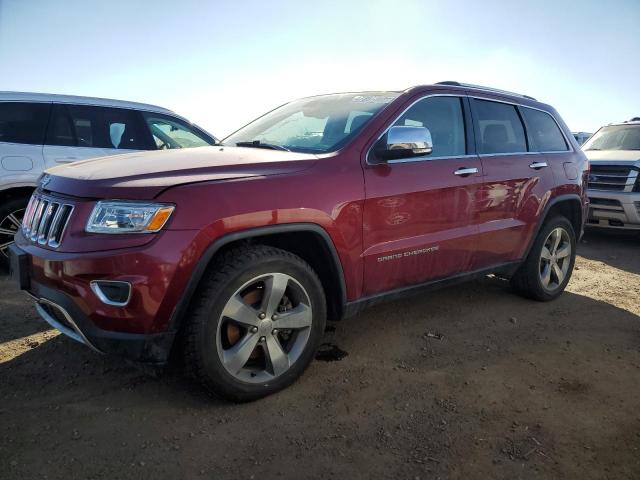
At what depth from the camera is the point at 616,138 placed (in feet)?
29.0

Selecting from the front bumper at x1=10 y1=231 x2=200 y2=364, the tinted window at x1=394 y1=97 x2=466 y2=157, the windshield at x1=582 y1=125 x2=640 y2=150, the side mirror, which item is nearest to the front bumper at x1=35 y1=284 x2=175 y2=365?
the front bumper at x1=10 y1=231 x2=200 y2=364

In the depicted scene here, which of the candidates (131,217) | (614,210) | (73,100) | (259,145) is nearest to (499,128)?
(259,145)

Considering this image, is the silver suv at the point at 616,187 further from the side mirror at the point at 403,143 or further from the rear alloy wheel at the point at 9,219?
the rear alloy wheel at the point at 9,219

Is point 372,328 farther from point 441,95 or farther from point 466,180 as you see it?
point 441,95

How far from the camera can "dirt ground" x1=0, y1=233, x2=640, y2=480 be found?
7.47ft

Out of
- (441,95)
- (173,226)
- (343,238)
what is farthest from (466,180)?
(173,226)

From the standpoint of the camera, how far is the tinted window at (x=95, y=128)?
5.22 m

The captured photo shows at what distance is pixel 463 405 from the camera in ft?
9.21

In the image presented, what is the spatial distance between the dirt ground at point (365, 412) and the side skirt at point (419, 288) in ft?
1.34

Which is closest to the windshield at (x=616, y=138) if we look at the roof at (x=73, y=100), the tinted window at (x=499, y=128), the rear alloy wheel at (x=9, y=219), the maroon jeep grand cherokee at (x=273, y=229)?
the tinted window at (x=499, y=128)

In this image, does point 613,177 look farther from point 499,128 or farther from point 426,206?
point 426,206

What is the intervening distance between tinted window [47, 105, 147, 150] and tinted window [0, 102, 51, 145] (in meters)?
0.09

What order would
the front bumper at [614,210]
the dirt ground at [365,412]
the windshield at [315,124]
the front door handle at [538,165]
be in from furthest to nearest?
the front bumper at [614,210]
the front door handle at [538,165]
the windshield at [315,124]
the dirt ground at [365,412]

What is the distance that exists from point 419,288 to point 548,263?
1.87m
